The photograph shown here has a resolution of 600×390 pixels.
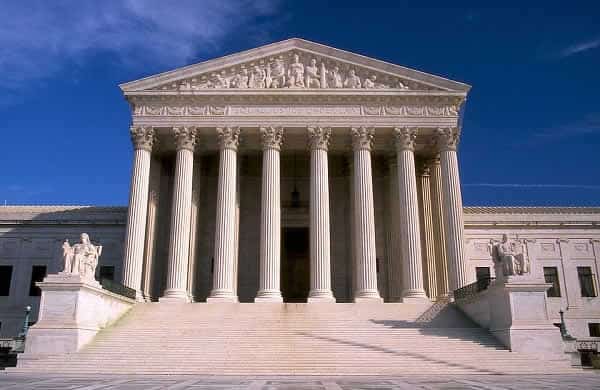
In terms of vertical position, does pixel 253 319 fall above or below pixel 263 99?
below

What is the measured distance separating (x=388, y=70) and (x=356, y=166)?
23.8 ft

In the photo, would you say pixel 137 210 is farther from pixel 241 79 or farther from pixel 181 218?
pixel 241 79

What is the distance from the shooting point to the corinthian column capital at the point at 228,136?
3600 cm

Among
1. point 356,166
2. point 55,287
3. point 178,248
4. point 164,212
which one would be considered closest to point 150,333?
point 55,287

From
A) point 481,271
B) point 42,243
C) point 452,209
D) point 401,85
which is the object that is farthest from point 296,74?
point 42,243

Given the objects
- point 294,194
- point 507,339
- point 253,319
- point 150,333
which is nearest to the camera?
point 507,339

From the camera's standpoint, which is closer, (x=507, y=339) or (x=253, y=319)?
(x=507, y=339)

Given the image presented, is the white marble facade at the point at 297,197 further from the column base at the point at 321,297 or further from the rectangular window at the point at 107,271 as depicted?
the rectangular window at the point at 107,271

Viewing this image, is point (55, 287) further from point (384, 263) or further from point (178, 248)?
point (384, 263)

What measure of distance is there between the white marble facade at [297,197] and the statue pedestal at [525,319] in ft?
29.3

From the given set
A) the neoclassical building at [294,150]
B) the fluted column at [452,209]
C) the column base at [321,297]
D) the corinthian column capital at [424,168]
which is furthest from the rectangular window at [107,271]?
the fluted column at [452,209]

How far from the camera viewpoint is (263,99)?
3653 centimetres

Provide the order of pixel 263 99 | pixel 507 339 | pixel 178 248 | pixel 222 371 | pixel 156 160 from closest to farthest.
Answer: pixel 222 371
pixel 507 339
pixel 178 248
pixel 263 99
pixel 156 160

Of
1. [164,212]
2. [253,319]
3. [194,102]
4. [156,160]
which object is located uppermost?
[194,102]
